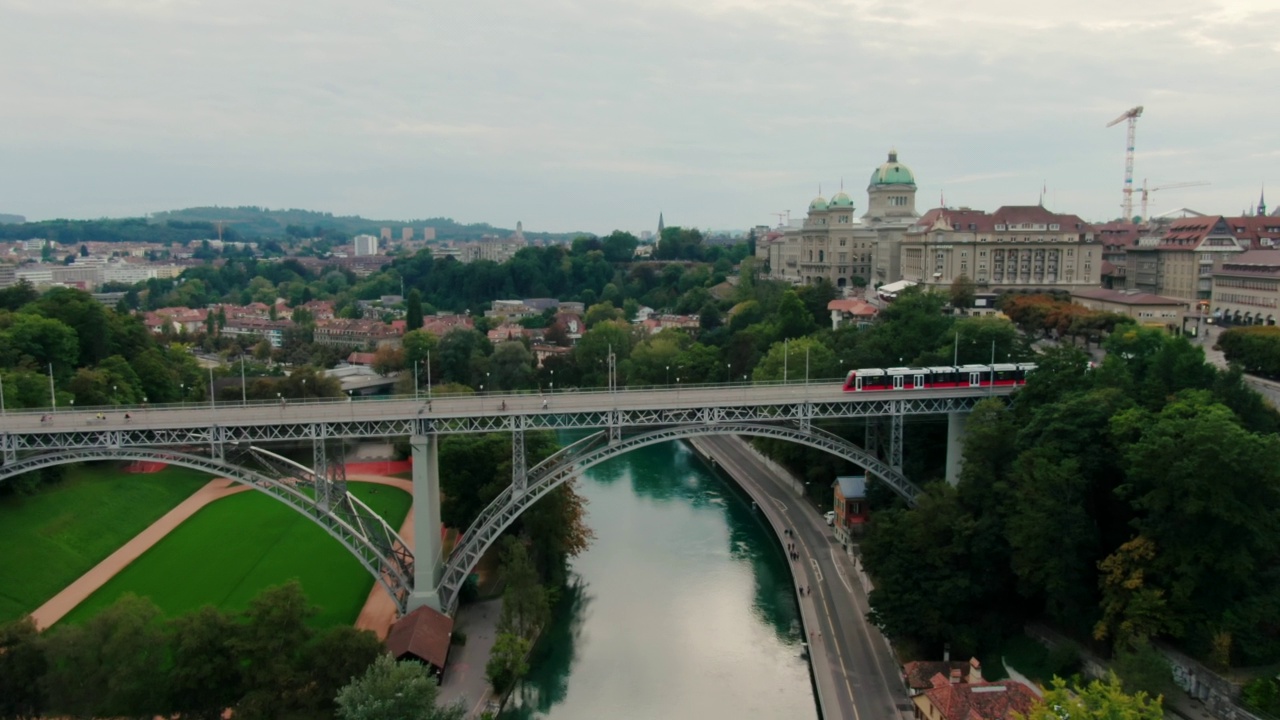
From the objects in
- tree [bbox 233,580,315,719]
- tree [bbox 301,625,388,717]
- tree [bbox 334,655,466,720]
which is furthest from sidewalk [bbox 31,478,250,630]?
tree [bbox 334,655,466,720]

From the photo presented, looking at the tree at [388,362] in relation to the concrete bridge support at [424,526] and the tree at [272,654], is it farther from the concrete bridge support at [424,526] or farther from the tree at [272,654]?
the tree at [272,654]

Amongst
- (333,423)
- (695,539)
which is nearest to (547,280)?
(695,539)

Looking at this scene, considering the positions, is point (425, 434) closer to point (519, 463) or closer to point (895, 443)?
point (519, 463)

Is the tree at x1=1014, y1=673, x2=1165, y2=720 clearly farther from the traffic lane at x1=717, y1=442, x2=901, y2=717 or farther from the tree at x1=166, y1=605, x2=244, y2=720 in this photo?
the tree at x1=166, y1=605, x2=244, y2=720

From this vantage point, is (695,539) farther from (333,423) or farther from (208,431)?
(208,431)

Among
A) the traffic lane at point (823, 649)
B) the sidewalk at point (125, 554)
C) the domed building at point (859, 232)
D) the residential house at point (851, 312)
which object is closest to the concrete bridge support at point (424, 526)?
the sidewalk at point (125, 554)

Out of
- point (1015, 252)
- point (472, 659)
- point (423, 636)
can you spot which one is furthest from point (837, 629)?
point (1015, 252)
